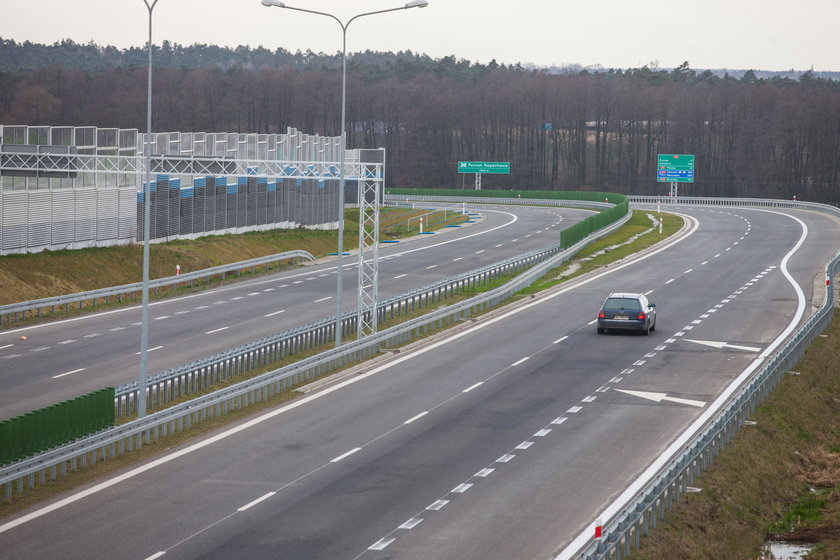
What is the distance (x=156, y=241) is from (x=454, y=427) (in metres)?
39.3

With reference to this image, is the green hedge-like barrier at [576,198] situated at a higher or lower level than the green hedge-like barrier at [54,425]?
higher

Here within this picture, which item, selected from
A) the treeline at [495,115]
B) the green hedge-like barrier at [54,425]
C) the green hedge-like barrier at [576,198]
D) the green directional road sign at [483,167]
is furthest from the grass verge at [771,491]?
the treeline at [495,115]

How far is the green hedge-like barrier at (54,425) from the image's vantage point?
22.4 m

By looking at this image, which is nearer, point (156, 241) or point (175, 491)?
point (175, 491)

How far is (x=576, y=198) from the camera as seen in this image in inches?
4747

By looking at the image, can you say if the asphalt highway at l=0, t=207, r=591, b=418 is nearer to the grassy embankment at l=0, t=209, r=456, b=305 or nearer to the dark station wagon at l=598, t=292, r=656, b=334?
the grassy embankment at l=0, t=209, r=456, b=305

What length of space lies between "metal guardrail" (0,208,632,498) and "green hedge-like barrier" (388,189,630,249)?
86.7ft

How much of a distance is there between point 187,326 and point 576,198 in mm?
82015

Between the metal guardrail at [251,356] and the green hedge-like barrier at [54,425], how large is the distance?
1.79m

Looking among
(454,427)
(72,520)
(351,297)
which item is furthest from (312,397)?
(351,297)

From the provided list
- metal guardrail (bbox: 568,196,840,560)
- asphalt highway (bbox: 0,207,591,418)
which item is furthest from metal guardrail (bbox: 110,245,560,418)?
metal guardrail (bbox: 568,196,840,560)

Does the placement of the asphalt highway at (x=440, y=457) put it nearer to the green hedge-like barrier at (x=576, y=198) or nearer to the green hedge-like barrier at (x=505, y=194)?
the green hedge-like barrier at (x=576, y=198)

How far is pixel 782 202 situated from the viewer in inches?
4313

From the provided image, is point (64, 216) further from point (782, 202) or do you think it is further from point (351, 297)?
point (782, 202)
